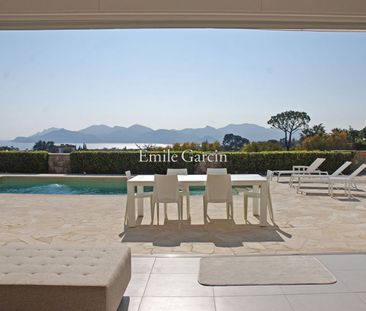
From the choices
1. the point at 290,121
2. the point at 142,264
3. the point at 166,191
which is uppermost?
the point at 290,121

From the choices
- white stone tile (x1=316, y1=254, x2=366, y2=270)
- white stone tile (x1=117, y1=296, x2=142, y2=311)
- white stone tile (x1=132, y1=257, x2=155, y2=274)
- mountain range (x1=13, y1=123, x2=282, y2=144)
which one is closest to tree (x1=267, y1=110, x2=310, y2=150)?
mountain range (x1=13, y1=123, x2=282, y2=144)

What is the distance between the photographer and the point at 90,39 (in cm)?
1389

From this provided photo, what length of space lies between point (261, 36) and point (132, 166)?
590 cm

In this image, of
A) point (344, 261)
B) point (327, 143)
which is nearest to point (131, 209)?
point (344, 261)

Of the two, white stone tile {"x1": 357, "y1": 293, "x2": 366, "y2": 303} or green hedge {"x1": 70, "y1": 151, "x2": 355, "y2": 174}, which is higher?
green hedge {"x1": 70, "y1": 151, "x2": 355, "y2": 174}

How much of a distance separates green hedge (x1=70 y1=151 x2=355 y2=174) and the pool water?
5.01 feet

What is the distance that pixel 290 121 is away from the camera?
22.7m

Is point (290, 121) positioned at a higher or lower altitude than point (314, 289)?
higher

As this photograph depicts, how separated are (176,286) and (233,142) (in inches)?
498

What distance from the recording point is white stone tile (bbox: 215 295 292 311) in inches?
104

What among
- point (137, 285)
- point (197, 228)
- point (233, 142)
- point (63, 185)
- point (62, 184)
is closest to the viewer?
point (137, 285)

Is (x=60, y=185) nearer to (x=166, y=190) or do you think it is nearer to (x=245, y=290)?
(x=166, y=190)

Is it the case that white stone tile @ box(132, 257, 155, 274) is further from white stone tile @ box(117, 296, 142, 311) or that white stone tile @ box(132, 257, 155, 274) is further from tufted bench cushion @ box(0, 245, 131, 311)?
tufted bench cushion @ box(0, 245, 131, 311)

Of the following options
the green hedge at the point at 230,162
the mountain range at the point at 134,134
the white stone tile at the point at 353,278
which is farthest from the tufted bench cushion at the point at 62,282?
the mountain range at the point at 134,134
